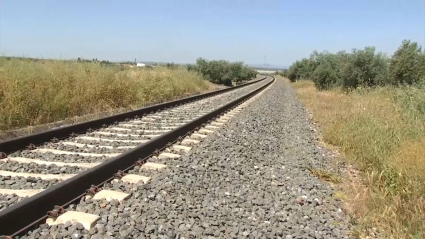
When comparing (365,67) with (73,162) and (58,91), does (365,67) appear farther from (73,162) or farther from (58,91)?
(73,162)

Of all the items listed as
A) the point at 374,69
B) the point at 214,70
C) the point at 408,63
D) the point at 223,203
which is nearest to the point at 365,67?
the point at 374,69

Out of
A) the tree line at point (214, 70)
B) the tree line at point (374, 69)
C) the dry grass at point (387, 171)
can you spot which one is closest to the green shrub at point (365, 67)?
the tree line at point (374, 69)

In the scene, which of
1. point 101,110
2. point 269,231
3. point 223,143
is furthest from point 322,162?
point 101,110

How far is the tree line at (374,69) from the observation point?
70.0ft

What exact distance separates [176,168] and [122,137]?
2315 millimetres

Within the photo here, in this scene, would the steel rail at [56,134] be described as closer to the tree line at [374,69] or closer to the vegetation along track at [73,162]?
the vegetation along track at [73,162]

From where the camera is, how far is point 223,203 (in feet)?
13.0

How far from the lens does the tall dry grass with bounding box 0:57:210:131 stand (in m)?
7.34

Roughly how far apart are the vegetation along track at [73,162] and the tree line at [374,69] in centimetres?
1349

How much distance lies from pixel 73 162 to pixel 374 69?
25.9 metres

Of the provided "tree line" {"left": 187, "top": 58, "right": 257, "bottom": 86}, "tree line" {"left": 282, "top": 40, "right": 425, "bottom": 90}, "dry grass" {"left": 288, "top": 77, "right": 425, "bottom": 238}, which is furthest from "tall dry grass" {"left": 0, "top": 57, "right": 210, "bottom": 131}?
"tree line" {"left": 187, "top": 58, "right": 257, "bottom": 86}

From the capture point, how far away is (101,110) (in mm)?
10766

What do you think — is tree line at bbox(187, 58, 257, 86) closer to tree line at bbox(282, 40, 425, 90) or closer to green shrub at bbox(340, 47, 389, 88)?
tree line at bbox(282, 40, 425, 90)

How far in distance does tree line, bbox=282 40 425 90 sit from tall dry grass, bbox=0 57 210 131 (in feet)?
41.4
